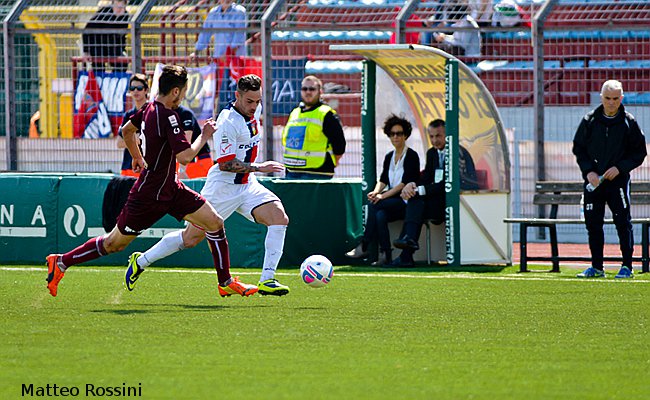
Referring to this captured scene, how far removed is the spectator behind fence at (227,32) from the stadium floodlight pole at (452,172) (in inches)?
191

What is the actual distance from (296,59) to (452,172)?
4.47 metres

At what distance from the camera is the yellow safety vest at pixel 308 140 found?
15781 mm

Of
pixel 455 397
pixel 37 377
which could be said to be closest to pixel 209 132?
pixel 37 377

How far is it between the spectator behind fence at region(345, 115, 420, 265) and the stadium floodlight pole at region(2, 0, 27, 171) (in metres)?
6.78

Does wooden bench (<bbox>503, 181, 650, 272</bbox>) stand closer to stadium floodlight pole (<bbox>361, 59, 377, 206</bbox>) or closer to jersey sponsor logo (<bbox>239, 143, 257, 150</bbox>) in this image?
stadium floodlight pole (<bbox>361, 59, 377, 206</bbox>)

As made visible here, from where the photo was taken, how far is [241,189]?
452 inches

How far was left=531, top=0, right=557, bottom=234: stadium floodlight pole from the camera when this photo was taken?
58.3 ft

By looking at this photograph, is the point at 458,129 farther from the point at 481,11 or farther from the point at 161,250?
the point at 161,250

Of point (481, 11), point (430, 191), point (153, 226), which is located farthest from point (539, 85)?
point (153, 226)

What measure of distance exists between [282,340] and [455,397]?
2.19 meters

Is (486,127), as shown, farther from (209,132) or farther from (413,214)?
(209,132)

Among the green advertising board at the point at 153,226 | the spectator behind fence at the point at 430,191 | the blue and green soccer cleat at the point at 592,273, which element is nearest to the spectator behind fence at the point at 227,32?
the green advertising board at the point at 153,226

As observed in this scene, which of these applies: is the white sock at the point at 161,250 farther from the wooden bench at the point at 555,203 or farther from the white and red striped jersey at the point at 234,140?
the wooden bench at the point at 555,203

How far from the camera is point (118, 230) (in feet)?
35.5
